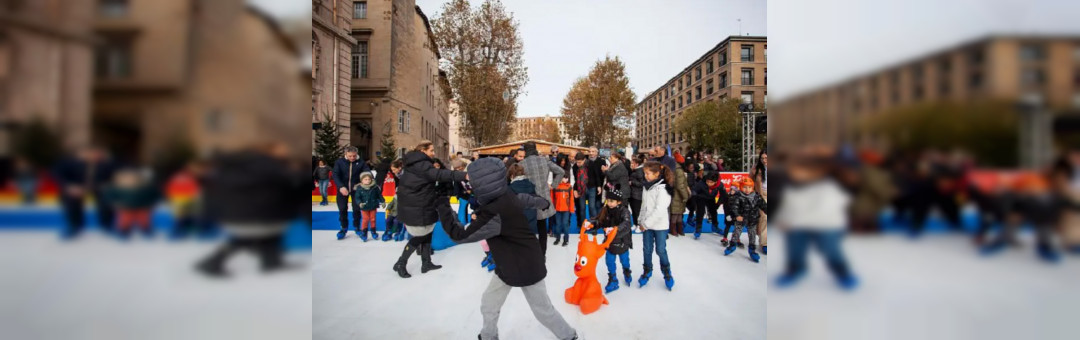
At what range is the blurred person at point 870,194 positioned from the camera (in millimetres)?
1115

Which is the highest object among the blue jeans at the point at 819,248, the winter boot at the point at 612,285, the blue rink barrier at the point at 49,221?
the blue rink barrier at the point at 49,221

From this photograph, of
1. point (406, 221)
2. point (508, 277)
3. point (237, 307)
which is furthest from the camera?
point (406, 221)

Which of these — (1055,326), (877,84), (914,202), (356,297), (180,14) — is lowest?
(356,297)

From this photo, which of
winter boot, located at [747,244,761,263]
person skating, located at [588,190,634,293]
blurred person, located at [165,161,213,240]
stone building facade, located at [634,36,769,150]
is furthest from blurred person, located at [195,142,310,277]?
winter boot, located at [747,244,761,263]

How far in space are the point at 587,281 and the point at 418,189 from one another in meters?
2.35

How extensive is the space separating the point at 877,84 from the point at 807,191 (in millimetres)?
347

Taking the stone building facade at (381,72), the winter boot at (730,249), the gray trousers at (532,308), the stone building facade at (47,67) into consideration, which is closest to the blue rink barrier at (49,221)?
the stone building facade at (47,67)

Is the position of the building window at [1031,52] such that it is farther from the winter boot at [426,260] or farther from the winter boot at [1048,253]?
the winter boot at [426,260]

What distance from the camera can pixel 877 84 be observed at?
1100mm

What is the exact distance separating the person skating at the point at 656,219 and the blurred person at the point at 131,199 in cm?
408

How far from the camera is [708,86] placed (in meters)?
37.2

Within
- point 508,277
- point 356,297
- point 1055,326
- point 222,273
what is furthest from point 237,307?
point 356,297

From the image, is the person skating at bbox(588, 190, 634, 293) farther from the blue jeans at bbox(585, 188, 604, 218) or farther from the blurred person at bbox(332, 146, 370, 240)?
the blurred person at bbox(332, 146, 370, 240)

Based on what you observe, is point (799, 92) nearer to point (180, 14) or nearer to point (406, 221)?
point (180, 14)
